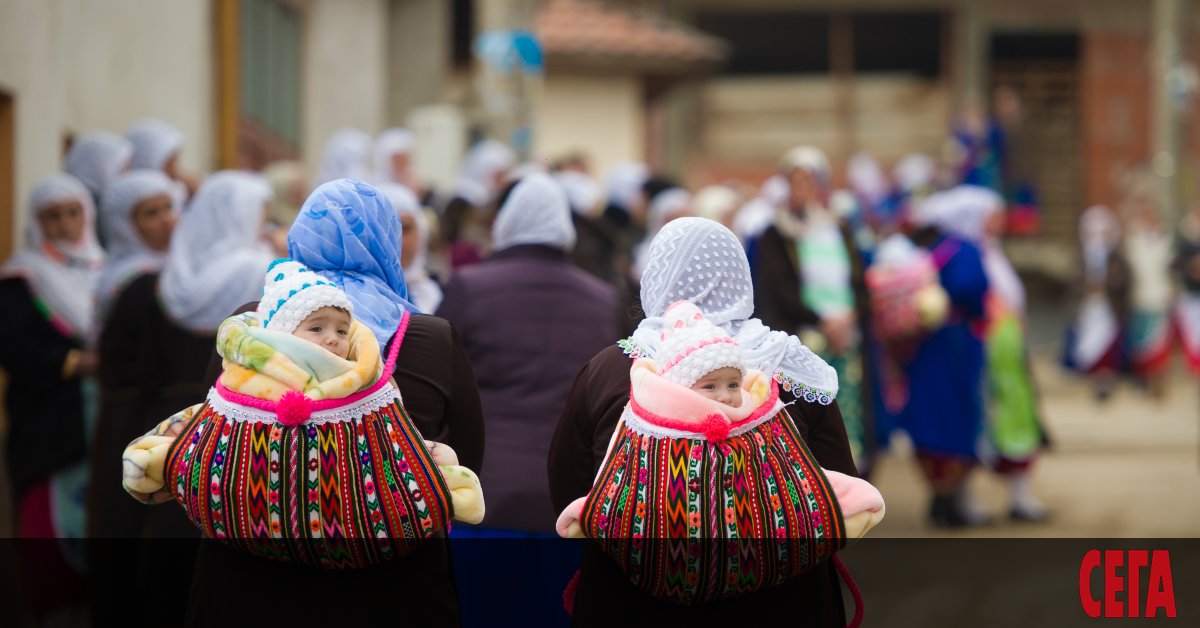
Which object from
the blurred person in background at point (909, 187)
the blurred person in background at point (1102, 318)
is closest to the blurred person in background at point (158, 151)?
the blurred person in background at point (909, 187)

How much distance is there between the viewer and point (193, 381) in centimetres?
604

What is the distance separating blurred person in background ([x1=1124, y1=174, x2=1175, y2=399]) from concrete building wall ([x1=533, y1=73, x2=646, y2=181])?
19.3 ft

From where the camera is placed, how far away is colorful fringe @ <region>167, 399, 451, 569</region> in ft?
11.5

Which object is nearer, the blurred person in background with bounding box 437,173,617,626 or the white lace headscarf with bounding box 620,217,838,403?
the white lace headscarf with bounding box 620,217,838,403

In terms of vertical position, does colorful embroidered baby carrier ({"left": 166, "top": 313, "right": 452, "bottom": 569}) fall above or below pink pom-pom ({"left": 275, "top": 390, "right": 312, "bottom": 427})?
below

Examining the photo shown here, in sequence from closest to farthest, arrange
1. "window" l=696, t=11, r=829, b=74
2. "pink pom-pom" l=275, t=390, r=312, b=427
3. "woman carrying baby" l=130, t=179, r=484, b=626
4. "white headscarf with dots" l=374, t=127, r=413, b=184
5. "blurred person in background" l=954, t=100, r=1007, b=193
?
"pink pom-pom" l=275, t=390, r=312, b=427, "woman carrying baby" l=130, t=179, r=484, b=626, "white headscarf with dots" l=374, t=127, r=413, b=184, "blurred person in background" l=954, t=100, r=1007, b=193, "window" l=696, t=11, r=829, b=74

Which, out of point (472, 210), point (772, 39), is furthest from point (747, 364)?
point (772, 39)

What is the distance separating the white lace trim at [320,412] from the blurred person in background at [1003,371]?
6954 millimetres

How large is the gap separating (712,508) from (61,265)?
14.5ft

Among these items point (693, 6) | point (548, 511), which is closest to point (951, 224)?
point (548, 511)

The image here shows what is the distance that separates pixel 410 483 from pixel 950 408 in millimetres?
6829

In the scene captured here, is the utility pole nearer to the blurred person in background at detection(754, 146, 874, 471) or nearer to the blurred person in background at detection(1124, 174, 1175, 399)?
the blurred person in background at detection(1124, 174, 1175, 399)

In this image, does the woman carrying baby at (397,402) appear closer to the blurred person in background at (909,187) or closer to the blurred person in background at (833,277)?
the blurred person in background at (833,277)

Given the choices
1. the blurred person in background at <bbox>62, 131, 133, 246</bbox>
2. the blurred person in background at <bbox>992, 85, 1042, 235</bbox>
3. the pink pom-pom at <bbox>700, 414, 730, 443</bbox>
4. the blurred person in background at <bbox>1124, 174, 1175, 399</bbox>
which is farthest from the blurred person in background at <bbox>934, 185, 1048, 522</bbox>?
the blurred person in background at <bbox>992, 85, 1042, 235</bbox>
